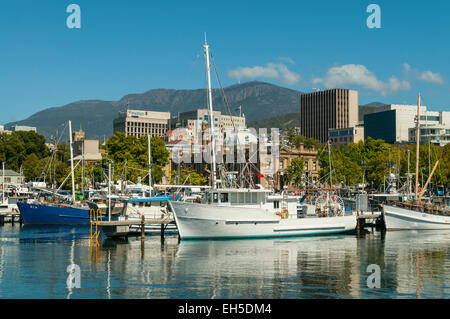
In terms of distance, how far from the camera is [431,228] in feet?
237

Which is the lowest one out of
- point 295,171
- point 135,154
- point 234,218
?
point 234,218

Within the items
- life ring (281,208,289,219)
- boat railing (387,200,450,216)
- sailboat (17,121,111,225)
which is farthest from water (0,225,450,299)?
sailboat (17,121,111,225)

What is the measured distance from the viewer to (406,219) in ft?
236

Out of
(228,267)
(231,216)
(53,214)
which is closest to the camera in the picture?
(228,267)

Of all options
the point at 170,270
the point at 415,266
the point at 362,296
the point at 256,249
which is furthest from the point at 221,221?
the point at 362,296

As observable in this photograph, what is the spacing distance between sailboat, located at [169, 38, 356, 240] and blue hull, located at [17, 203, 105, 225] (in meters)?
30.9

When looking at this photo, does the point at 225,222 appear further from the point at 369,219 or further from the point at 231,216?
the point at 369,219

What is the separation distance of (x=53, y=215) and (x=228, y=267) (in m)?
48.9

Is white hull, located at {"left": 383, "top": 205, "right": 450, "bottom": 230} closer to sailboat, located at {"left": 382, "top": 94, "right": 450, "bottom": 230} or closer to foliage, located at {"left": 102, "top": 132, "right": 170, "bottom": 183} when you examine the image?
sailboat, located at {"left": 382, "top": 94, "right": 450, "bottom": 230}

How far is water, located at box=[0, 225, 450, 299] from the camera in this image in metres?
34.2

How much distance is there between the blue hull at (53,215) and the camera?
278 ft

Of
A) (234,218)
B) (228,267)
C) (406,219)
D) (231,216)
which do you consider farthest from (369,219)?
(228,267)

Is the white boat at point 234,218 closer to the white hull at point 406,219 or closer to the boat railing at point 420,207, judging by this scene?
the white hull at point 406,219

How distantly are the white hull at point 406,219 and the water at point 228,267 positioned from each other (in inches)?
253
